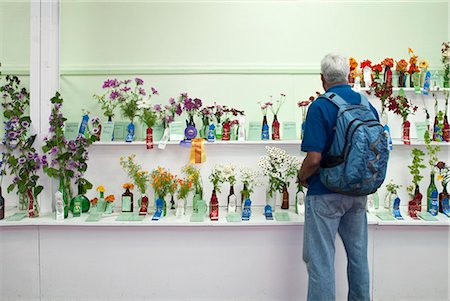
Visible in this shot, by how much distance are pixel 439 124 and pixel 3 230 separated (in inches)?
138

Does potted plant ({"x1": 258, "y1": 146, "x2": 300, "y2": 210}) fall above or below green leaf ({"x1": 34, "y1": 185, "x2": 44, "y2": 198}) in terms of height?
above

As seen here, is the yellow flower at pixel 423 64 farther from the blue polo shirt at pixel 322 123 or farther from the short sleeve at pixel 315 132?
the short sleeve at pixel 315 132

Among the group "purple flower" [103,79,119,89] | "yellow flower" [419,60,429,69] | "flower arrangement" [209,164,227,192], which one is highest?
"yellow flower" [419,60,429,69]

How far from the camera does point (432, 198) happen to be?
3244mm

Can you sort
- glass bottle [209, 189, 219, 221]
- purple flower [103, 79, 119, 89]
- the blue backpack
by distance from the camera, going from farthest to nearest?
purple flower [103, 79, 119, 89] < glass bottle [209, 189, 219, 221] < the blue backpack

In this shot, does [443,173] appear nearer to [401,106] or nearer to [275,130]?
[401,106]

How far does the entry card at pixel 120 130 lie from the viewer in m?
3.45

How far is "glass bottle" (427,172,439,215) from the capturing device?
10.5ft

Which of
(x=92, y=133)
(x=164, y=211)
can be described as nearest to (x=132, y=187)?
(x=164, y=211)

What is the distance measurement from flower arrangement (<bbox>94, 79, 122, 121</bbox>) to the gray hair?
5.69 ft

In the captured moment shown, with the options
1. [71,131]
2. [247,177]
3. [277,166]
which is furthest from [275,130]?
[71,131]

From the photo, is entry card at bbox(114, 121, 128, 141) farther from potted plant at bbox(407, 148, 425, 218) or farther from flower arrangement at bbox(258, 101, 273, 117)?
potted plant at bbox(407, 148, 425, 218)

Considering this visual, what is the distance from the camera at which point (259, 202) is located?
3518 mm

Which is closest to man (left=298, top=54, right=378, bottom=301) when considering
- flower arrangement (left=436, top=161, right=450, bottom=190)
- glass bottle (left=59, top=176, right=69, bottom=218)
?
flower arrangement (left=436, top=161, right=450, bottom=190)
